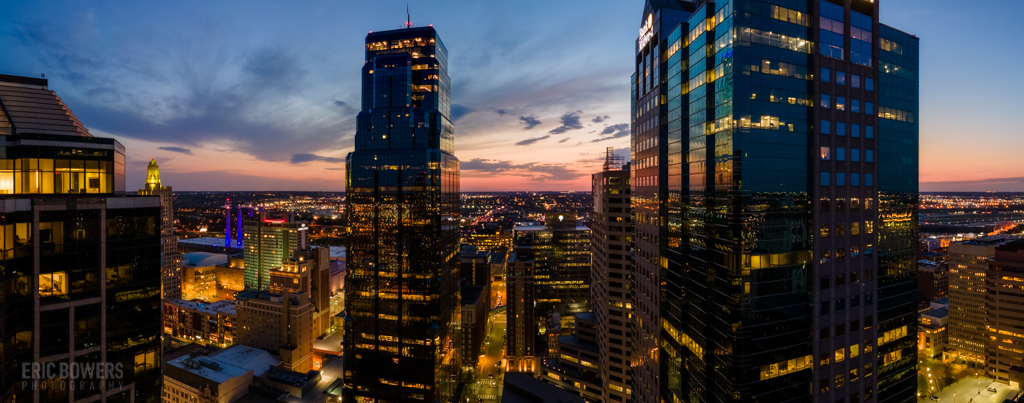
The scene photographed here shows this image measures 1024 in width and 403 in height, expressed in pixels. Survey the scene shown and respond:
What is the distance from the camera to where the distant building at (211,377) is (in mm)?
115875

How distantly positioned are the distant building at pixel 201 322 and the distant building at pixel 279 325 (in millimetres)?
10071

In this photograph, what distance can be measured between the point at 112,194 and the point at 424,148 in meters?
74.5

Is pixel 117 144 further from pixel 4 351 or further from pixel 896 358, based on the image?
pixel 896 358

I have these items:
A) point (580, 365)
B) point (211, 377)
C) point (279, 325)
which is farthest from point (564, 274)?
point (211, 377)

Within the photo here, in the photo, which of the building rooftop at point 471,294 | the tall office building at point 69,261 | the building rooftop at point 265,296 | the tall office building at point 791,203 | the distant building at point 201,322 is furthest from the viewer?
the distant building at point 201,322

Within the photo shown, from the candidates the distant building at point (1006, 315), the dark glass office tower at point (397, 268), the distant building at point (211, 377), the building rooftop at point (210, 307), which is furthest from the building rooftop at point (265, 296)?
the distant building at point (1006, 315)

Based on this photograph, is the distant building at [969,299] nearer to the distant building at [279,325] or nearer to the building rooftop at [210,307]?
the distant building at [279,325]

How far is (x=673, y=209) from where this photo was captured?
5766 centimetres

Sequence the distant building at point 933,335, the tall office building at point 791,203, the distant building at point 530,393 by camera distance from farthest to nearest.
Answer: the distant building at point 933,335 → the distant building at point 530,393 → the tall office building at point 791,203

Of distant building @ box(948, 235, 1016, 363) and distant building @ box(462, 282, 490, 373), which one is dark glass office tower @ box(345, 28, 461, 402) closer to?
distant building @ box(462, 282, 490, 373)

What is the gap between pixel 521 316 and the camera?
16388 centimetres

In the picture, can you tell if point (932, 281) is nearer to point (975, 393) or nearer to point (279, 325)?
point (975, 393)

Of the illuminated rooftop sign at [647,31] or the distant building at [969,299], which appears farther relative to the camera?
the distant building at [969,299]

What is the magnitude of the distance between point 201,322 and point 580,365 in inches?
6238
